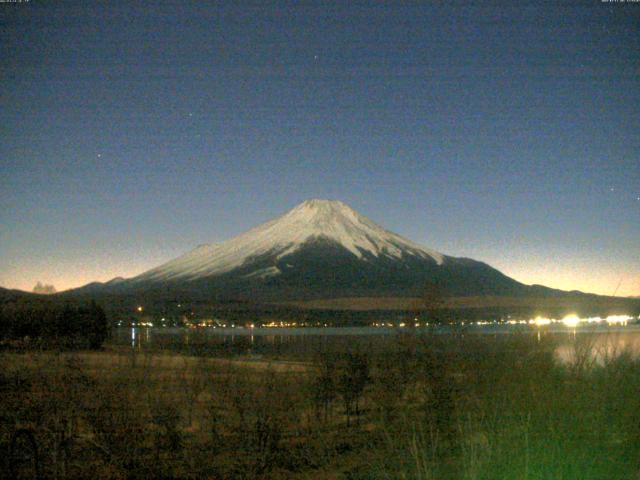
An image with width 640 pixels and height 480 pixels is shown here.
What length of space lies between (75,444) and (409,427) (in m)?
4.70

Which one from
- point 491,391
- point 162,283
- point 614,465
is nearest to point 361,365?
point 491,391

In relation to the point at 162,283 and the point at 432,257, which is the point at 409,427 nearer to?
the point at 162,283

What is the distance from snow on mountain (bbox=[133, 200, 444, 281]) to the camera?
151m

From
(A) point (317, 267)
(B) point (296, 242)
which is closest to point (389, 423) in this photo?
(A) point (317, 267)

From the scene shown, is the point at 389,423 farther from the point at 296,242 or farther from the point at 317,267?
the point at 296,242

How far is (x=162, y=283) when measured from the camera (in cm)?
14238

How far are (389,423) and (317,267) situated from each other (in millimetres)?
136002

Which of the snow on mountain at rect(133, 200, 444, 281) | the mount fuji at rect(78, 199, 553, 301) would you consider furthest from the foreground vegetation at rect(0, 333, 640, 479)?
the snow on mountain at rect(133, 200, 444, 281)

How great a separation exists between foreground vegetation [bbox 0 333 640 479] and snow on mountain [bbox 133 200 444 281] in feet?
405

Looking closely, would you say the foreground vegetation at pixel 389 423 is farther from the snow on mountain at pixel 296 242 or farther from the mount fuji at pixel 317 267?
the snow on mountain at pixel 296 242

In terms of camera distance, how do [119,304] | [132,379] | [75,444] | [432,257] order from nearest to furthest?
[75,444] → [132,379] → [119,304] → [432,257]

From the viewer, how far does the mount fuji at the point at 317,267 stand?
131500mm

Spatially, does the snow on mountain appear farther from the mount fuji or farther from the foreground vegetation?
the foreground vegetation

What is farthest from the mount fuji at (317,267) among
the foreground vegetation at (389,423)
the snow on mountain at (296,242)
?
the foreground vegetation at (389,423)
